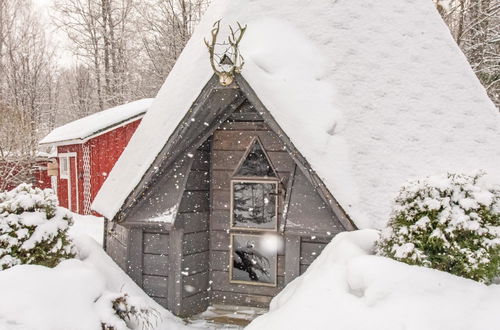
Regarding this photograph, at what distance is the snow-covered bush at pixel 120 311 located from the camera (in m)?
4.88

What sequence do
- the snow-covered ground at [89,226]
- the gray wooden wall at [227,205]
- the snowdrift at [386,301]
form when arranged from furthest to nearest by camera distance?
the snow-covered ground at [89,226] → the gray wooden wall at [227,205] → the snowdrift at [386,301]

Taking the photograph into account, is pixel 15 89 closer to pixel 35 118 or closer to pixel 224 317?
pixel 35 118

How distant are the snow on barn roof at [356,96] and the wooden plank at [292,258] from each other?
3.94ft

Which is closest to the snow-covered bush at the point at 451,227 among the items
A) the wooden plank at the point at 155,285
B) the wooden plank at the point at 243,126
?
the wooden plank at the point at 243,126

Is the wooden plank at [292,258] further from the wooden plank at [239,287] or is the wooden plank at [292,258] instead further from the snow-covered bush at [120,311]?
the snow-covered bush at [120,311]

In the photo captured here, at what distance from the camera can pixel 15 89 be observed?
28.5 meters

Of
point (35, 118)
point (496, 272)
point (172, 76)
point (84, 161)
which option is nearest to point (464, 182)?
point (496, 272)

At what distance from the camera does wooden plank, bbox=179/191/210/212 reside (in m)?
6.38

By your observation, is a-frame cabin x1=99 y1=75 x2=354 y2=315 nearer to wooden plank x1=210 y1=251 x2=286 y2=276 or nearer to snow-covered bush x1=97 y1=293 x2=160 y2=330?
wooden plank x1=210 y1=251 x2=286 y2=276

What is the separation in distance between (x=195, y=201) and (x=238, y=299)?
1.68 meters

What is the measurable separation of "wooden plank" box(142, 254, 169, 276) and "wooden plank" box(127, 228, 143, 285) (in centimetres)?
8

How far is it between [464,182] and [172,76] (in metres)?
5.42

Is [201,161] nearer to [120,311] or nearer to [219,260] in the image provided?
[219,260]

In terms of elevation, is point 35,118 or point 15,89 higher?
point 15,89
